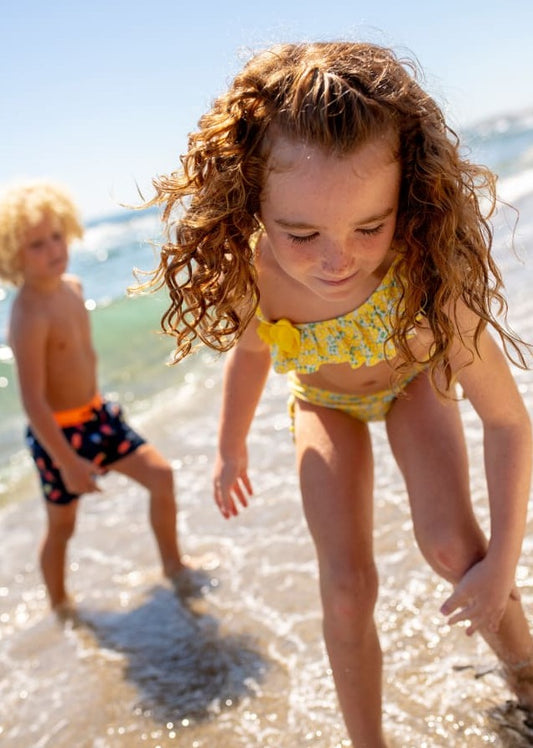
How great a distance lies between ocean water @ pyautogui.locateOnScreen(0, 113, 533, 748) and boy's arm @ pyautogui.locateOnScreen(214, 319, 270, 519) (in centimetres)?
58

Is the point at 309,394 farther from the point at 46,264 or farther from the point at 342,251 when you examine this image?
the point at 46,264

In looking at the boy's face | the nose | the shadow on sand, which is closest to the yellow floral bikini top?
the nose

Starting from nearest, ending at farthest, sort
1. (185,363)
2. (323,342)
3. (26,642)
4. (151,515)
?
1. (323,342)
2. (26,642)
3. (151,515)
4. (185,363)

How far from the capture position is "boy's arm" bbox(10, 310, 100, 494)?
4.07m

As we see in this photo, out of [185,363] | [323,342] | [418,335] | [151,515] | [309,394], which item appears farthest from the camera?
[185,363]

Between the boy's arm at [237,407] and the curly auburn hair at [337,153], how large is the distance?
39cm

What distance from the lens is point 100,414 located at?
441 cm

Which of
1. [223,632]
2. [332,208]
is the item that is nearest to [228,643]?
[223,632]

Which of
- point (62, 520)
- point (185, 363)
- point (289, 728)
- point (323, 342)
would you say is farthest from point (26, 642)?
point (185, 363)

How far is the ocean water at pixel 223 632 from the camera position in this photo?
9.56 feet

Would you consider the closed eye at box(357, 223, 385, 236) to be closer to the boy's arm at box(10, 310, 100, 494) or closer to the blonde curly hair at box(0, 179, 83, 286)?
the boy's arm at box(10, 310, 100, 494)

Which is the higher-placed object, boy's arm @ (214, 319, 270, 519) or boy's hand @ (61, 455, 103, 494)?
boy's arm @ (214, 319, 270, 519)

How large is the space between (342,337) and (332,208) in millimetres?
602

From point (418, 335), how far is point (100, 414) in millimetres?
2345
